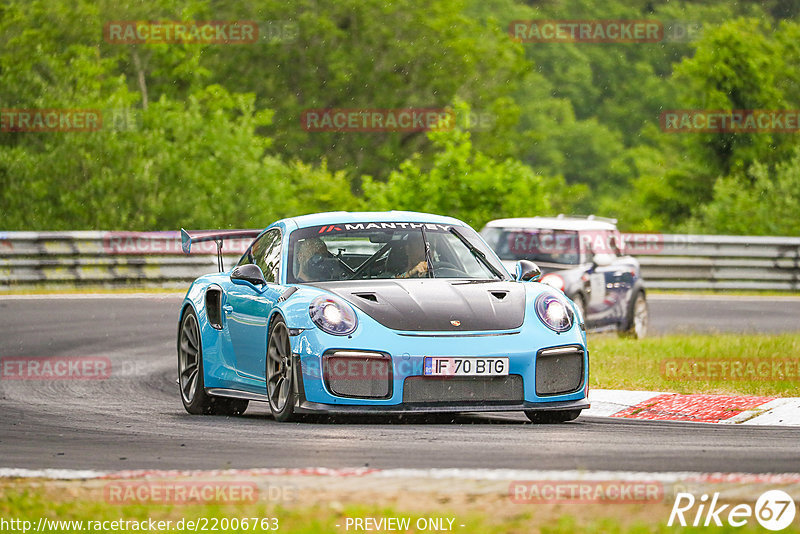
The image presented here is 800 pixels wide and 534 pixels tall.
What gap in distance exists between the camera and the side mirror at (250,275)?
990 cm

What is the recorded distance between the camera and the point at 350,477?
21.2ft

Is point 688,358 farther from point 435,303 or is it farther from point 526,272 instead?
point 435,303

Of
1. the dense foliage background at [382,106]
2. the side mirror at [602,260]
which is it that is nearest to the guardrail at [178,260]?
the dense foliage background at [382,106]

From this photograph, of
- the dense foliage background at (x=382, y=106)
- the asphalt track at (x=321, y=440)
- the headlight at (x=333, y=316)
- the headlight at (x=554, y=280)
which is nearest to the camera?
the asphalt track at (x=321, y=440)

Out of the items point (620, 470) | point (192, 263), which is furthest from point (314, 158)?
point (620, 470)

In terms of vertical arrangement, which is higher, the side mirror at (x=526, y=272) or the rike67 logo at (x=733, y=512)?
the side mirror at (x=526, y=272)

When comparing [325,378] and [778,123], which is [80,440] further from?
[778,123]

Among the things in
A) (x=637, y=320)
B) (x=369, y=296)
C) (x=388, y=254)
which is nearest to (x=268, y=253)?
(x=388, y=254)

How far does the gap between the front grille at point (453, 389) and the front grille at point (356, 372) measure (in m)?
0.17

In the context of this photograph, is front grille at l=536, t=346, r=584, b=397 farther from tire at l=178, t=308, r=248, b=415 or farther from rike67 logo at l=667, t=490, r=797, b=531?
rike67 logo at l=667, t=490, r=797, b=531

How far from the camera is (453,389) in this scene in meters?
8.94

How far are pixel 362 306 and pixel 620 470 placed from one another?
277cm

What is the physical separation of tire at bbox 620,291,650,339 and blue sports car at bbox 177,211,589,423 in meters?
8.59

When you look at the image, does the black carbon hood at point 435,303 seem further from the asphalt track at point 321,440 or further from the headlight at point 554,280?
the headlight at point 554,280
